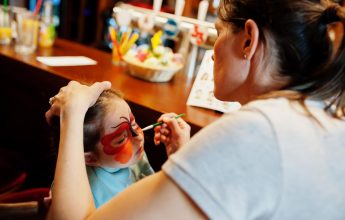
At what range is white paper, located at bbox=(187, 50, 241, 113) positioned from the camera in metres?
1.25

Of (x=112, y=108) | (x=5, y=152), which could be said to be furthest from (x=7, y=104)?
(x=112, y=108)

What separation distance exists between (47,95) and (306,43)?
39.6 inches

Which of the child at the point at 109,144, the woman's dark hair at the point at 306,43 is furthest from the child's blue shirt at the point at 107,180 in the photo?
the woman's dark hair at the point at 306,43

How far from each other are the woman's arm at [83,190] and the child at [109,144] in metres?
0.08

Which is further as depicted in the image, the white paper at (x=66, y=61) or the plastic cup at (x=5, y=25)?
the plastic cup at (x=5, y=25)

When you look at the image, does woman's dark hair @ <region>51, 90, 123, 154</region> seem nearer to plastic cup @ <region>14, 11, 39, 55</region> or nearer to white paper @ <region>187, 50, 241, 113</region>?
white paper @ <region>187, 50, 241, 113</region>

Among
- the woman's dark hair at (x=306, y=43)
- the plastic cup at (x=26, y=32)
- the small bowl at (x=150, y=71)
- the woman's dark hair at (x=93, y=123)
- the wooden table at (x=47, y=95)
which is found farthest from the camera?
the plastic cup at (x=26, y=32)

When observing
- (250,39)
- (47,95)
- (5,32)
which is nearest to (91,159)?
(47,95)

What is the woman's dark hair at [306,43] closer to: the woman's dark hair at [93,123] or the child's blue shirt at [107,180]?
the woman's dark hair at [93,123]

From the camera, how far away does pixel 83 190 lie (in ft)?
2.54

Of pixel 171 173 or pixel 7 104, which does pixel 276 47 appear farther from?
pixel 7 104

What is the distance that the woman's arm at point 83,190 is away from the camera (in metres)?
0.58

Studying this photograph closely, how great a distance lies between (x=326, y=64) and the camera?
0.69 metres

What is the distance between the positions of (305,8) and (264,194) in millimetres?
358
